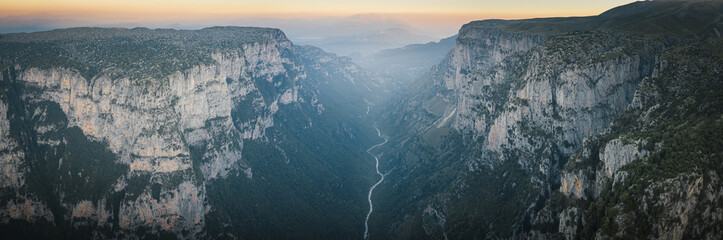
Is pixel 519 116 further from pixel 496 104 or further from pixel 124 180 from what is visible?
pixel 124 180

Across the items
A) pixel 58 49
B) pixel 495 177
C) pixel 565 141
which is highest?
pixel 58 49

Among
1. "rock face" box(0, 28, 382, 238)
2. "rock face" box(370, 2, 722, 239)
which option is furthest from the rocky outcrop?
"rock face" box(370, 2, 722, 239)

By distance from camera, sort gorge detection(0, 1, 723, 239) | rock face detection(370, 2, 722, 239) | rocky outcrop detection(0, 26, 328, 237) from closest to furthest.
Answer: gorge detection(0, 1, 723, 239)
rock face detection(370, 2, 722, 239)
rocky outcrop detection(0, 26, 328, 237)

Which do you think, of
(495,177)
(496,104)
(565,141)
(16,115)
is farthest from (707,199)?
(16,115)

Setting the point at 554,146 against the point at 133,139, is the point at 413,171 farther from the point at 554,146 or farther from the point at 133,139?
the point at 133,139

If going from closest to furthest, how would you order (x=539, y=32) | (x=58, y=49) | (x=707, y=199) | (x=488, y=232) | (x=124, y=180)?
1. (x=707, y=199)
2. (x=488, y=232)
3. (x=124, y=180)
4. (x=58, y=49)
5. (x=539, y=32)

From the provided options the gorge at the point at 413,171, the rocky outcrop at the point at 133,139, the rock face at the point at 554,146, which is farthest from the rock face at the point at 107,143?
the rock face at the point at 554,146

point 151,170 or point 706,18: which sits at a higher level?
point 706,18

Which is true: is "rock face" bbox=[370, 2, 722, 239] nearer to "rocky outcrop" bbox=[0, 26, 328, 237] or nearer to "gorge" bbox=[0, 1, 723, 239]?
"gorge" bbox=[0, 1, 723, 239]

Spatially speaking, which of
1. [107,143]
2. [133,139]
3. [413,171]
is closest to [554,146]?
[413,171]

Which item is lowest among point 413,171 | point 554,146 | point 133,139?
point 413,171

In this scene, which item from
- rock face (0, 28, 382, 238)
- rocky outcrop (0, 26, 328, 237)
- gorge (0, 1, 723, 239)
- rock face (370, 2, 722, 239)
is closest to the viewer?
gorge (0, 1, 723, 239)
